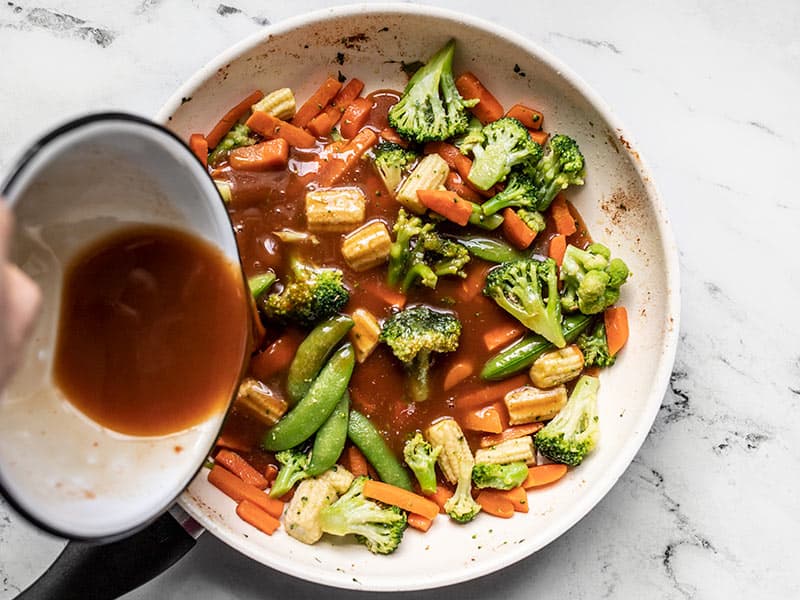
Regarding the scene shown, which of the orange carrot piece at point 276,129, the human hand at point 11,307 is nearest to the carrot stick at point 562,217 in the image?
the orange carrot piece at point 276,129

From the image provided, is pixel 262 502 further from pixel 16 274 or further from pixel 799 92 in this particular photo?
pixel 799 92

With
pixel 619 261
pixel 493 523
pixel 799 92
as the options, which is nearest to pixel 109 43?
pixel 619 261

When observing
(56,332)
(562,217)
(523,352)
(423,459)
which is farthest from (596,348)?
(56,332)

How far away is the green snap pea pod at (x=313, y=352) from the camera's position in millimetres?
2992

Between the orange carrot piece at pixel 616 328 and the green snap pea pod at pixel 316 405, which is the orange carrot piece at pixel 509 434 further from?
the green snap pea pod at pixel 316 405

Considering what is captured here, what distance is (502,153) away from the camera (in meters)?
3.04

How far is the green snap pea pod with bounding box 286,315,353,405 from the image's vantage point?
2992 millimetres

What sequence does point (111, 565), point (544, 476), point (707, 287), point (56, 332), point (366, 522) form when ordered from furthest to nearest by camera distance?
point (707, 287), point (544, 476), point (366, 522), point (111, 565), point (56, 332)

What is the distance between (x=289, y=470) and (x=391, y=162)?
1111mm

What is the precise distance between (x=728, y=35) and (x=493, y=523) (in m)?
2.00

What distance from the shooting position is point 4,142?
3.21 meters

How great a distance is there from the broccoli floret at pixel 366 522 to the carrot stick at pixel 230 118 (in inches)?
51.8

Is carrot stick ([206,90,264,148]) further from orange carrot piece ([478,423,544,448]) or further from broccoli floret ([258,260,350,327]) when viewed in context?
Answer: orange carrot piece ([478,423,544,448])

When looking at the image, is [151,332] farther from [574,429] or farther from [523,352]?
[574,429]
